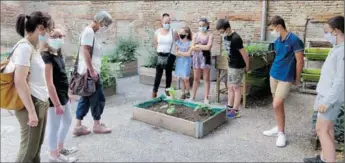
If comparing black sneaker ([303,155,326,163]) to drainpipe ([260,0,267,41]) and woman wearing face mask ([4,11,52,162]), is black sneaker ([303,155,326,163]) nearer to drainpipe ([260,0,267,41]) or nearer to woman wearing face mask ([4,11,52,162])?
woman wearing face mask ([4,11,52,162])

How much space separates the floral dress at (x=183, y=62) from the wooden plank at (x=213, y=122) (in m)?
1.50

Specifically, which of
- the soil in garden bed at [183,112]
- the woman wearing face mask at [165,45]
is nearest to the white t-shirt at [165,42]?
the woman wearing face mask at [165,45]

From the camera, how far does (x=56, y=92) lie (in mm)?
3398

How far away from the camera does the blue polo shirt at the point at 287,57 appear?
403 cm

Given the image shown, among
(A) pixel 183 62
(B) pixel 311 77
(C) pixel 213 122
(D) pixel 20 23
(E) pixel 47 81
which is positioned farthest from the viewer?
(B) pixel 311 77

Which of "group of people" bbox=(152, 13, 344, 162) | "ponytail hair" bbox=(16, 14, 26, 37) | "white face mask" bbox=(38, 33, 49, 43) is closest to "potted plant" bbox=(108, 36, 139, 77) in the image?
"group of people" bbox=(152, 13, 344, 162)

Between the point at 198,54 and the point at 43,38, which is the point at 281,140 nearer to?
the point at 198,54

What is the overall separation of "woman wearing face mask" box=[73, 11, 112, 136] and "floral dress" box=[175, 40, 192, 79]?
215cm

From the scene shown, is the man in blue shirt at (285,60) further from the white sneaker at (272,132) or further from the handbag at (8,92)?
the handbag at (8,92)

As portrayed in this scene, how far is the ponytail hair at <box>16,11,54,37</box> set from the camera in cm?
270

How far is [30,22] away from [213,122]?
3065 millimetres

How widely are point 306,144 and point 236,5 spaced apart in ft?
18.4

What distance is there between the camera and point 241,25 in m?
9.01

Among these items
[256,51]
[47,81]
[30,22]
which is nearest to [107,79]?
[256,51]
